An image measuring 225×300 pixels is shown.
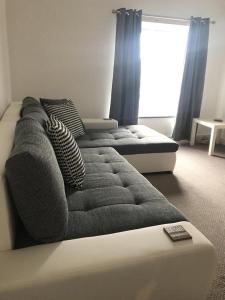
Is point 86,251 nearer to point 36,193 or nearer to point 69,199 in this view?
point 36,193

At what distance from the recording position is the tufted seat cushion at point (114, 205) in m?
1.26

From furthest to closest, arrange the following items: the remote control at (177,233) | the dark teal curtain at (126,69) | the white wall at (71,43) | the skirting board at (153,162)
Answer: the dark teal curtain at (126,69)
the white wall at (71,43)
the skirting board at (153,162)
the remote control at (177,233)

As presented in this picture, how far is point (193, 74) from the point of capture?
3930mm

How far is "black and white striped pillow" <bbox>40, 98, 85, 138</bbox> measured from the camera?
2.69 metres

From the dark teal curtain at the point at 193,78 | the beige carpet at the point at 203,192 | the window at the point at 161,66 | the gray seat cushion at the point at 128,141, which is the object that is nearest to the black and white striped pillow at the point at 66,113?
the gray seat cushion at the point at 128,141

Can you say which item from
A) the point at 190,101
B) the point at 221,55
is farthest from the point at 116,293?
the point at 221,55

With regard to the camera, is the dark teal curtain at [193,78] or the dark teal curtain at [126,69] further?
the dark teal curtain at [193,78]

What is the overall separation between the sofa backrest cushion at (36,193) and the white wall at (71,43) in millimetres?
2557

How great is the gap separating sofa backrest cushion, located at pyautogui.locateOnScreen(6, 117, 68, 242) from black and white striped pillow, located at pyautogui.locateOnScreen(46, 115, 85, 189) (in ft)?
1.36

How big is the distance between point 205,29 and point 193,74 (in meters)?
0.65

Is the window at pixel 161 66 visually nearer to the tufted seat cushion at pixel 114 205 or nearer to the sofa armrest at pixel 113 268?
the tufted seat cushion at pixel 114 205

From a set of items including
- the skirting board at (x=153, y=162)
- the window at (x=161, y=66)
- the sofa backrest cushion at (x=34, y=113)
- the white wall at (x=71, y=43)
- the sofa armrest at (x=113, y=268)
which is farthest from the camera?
the window at (x=161, y=66)

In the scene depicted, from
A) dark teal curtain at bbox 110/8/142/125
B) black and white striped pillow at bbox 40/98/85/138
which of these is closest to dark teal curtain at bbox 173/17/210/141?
dark teal curtain at bbox 110/8/142/125

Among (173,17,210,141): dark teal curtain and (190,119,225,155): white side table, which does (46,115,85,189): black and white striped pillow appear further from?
(173,17,210,141): dark teal curtain
